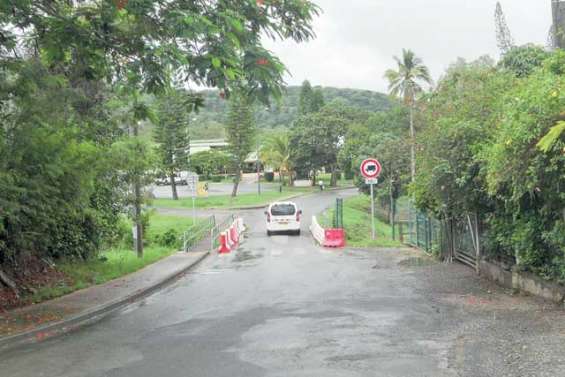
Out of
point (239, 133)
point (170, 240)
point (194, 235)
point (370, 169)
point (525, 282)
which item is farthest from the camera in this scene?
point (239, 133)

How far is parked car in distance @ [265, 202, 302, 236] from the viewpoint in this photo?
3006cm

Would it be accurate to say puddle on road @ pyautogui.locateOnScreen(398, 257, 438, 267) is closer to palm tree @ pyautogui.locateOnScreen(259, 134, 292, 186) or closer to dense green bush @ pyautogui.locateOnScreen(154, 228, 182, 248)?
dense green bush @ pyautogui.locateOnScreen(154, 228, 182, 248)

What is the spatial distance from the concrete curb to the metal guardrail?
8928 mm

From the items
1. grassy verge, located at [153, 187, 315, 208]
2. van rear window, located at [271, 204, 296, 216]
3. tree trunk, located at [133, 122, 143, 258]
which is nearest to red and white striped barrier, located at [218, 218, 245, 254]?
van rear window, located at [271, 204, 296, 216]

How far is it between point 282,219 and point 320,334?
21.7 metres

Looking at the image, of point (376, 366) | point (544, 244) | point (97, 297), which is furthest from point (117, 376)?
point (544, 244)

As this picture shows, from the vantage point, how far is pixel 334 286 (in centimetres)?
1309

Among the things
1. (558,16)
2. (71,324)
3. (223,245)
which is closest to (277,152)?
(223,245)

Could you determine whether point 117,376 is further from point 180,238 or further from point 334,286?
point 180,238

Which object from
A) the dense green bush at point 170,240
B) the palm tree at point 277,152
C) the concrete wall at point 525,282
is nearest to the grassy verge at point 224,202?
the palm tree at point 277,152

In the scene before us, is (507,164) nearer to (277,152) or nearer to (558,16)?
(558,16)

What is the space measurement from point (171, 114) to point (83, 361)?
5282 cm

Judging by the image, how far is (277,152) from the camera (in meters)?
75.9

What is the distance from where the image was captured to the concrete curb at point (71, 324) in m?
9.05
